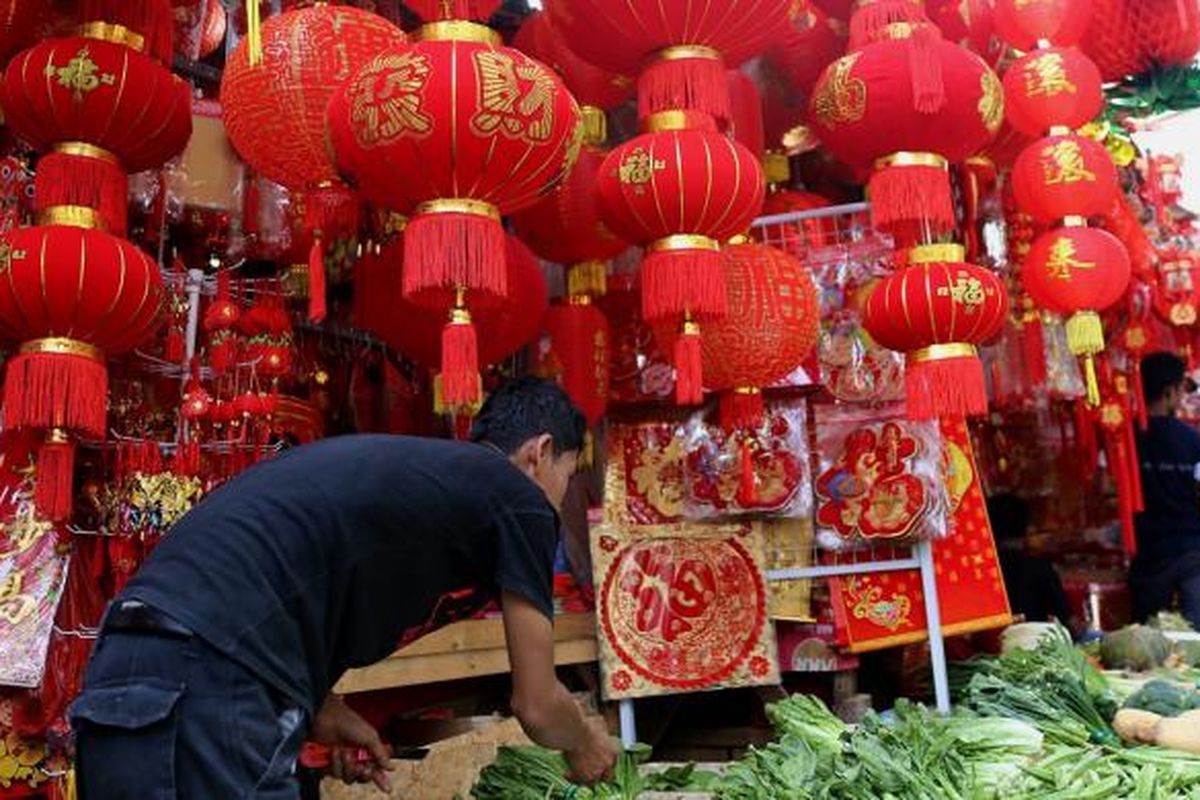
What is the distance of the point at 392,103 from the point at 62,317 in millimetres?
985

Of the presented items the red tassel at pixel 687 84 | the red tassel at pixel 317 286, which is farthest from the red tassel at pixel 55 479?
the red tassel at pixel 687 84

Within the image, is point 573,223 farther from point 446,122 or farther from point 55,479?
point 55,479

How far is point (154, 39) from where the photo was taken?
2977 millimetres

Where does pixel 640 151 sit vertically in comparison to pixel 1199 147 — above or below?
below

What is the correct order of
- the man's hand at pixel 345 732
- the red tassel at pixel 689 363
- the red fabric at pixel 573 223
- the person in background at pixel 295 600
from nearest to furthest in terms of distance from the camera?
the person in background at pixel 295 600
the man's hand at pixel 345 732
the red tassel at pixel 689 363
the red fabric at pixel 573 223

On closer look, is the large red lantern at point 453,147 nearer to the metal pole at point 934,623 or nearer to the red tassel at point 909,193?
the red tassel at point 909,193

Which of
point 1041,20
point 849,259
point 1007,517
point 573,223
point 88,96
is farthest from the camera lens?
point 1007,517

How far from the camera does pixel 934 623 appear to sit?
4340mm

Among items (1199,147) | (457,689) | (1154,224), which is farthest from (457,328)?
(1199,147)

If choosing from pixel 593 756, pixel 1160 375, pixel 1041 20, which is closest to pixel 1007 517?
pixel 1160 375

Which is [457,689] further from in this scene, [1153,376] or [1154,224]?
[1154,224]

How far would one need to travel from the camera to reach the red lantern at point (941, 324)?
3652 millimetres

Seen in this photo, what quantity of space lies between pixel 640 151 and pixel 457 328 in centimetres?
81

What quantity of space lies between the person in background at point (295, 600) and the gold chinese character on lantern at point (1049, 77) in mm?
3298
